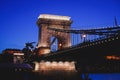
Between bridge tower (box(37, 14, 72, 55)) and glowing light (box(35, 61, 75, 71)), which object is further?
bridge tower (box(37, 14, 72, 55))

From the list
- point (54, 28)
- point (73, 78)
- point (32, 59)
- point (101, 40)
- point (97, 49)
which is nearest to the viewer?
point (101, 40)

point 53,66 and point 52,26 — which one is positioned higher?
point 52,26

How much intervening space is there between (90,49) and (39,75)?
2033 cm

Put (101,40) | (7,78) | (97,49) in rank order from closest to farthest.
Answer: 1. (7,78)
2. (101,40)
3. (97,49)

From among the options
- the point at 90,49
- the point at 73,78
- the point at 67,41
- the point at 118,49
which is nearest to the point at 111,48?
the point at 118,49

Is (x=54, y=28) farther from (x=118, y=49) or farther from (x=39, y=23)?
(x=118, y=49)

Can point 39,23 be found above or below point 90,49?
above

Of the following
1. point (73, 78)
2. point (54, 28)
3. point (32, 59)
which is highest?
point (54, 28)

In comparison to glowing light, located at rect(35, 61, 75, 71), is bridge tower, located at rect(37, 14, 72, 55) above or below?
above

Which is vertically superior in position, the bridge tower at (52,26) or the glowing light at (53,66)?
the bridge tower at (52,26)

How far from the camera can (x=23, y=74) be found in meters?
17.5

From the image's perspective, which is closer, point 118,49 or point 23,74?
point 23,74

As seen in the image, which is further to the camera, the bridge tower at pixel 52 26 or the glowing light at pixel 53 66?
the bridge tower at pixel 52 26

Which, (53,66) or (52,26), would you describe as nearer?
(53,66)
